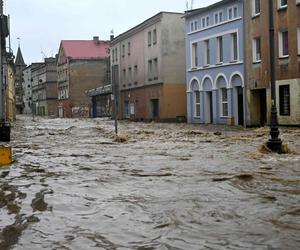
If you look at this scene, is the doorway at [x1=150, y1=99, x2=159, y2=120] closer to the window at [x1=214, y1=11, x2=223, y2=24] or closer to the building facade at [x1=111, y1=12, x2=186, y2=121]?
the building facade at [x1=111, y1=12, x2=186, y2=121]

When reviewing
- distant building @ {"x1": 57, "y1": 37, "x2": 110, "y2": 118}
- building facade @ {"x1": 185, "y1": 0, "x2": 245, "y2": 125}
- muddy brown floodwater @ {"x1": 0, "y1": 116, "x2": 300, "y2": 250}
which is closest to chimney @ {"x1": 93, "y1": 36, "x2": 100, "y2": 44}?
distant building @ {"x1": 57, "y1": 37, "x2": 110, "y2": 118}

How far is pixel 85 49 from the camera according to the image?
319ft

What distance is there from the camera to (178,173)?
519 inches

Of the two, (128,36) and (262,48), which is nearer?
(262,48)

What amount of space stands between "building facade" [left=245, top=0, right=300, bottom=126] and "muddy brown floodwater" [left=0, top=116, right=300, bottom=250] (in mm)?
18414

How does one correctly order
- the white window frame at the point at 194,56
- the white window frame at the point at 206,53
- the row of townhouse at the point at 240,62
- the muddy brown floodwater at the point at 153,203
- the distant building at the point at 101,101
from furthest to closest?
the distant building at the point at 101,101 → the white window frame at the point at 194,56 → the white window frame at the point at 206,53 → the row of townhouse at the point at 240,62 → the muddy brown floodwater at the point at 153,203

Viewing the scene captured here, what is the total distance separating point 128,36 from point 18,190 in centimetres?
5699

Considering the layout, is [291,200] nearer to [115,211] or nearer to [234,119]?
[115,211]

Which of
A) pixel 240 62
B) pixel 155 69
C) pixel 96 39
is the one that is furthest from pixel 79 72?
pixel 240 62

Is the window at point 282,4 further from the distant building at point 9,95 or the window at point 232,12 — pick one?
the distant building at point 9,95

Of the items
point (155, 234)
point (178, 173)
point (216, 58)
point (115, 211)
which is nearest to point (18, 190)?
point (115, 211)

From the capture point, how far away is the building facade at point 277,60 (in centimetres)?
3412

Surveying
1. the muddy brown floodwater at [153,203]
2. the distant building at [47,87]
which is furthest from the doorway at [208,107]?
the distant building at [47,87]

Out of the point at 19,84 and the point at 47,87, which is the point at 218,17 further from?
the point at 19,84
